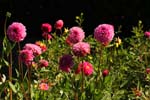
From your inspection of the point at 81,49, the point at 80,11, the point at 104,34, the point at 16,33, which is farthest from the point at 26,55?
the point at 80,11

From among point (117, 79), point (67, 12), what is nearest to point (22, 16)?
point (67, 12)

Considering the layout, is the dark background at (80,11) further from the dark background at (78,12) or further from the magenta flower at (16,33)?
the magenta flower at (16,33)

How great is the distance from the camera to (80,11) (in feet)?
A: 26.7

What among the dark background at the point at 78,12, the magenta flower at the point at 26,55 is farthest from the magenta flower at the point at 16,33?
the dark background at the point at 78,12

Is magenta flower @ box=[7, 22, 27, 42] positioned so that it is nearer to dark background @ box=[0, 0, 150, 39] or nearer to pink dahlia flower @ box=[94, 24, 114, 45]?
pink dahlia flower @ box=[94, 24, 114, 45]

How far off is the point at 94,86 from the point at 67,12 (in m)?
5.20

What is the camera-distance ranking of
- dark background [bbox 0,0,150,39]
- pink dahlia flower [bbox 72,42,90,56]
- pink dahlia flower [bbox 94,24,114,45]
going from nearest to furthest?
1. pink dahlia flower [bbox 72,42,90,56]
2. pink dahlia flower [bbox 94,24,114,45]
3. dark background [bbox 0,0,150,39]

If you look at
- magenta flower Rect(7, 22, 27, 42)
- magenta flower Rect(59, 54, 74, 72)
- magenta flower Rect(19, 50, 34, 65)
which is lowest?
magenta flower Rect(59, 54, 74, 72)

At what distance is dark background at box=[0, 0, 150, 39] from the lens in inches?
298

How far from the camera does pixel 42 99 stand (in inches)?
119

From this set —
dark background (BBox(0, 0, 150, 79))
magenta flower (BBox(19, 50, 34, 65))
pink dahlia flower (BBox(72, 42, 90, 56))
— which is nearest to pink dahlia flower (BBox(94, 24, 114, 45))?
pink dahlia flower (BBox(72, 42, 90, 56))

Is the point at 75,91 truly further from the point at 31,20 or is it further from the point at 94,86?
the point at 31,20

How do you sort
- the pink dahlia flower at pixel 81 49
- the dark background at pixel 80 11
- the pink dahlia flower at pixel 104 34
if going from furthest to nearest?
the dark background at pixel 80 11 → the pink dahlia flower at pixel 104 34 → the pink dahlia flower at pixel 81 49

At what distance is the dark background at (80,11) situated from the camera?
7559mm
